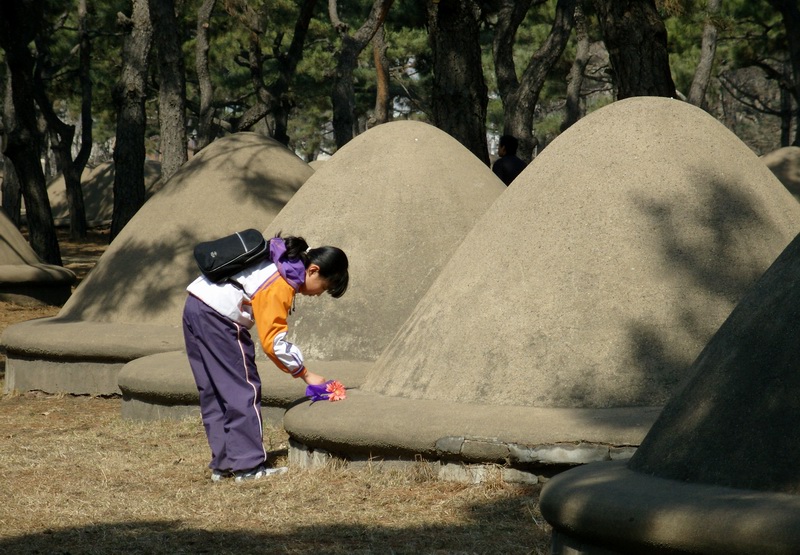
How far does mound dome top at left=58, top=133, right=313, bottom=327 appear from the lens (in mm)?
8273

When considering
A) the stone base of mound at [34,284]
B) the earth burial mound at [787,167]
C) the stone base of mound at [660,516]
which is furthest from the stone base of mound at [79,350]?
the earth burial mound at [787,167]

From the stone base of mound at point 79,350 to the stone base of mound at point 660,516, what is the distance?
191 inches

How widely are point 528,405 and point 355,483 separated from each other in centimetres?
82

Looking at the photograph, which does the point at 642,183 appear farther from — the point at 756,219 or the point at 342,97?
the point at 342,97

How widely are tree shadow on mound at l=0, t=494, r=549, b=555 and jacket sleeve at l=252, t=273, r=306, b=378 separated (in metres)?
0.84

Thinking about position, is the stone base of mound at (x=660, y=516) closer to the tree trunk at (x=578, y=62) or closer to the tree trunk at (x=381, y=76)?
the tree trunk at (x=578, y=62)

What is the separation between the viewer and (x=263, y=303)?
16.8 ft

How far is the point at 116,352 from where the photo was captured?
7.72 metres

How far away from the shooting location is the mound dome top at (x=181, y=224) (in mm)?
8273

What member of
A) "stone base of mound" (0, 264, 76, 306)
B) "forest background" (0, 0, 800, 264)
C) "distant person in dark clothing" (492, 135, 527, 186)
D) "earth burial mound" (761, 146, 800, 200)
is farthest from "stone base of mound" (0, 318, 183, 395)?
"earth burial mound" (761, 146, 800, 200)

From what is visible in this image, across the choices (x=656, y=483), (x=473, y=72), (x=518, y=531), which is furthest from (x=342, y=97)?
(x=656, y=483)

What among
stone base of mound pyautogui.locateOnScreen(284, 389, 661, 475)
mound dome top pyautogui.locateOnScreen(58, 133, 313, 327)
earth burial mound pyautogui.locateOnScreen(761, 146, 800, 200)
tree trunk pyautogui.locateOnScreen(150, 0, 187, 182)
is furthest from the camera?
tree trunk pyautogui.locateOnScreen(150, 0, 187, 182)

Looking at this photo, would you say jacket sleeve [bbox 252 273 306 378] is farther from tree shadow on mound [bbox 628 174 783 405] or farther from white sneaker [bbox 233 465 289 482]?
tree shadow on mound [bbox 628 174 783 405]

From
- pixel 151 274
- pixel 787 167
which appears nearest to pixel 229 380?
pixel 151 274
